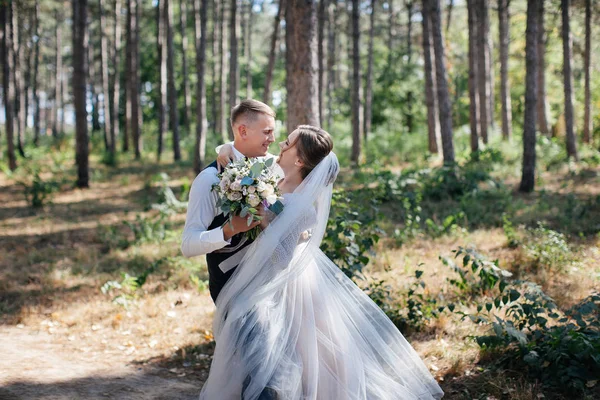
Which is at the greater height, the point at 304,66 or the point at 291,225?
the point at 304,66

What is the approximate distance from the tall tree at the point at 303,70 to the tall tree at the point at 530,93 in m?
6.27

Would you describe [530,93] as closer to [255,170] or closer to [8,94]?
[255,170]

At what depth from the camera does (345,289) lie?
162 inches

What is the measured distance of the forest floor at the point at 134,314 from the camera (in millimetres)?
5016

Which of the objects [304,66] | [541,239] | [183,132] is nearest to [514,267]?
[541,239]

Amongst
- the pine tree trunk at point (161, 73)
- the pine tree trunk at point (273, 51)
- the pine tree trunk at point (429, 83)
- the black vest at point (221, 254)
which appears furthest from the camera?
the pine tree trunk at point (161, 73)

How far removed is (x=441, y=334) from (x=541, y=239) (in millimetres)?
3078

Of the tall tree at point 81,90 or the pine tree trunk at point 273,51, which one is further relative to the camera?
the pine tree trunk at point 273,51

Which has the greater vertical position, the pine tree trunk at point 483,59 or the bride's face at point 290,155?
the pine tree trunk at point 483,59

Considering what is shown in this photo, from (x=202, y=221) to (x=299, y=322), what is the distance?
3.10ft

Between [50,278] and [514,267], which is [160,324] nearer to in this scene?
[50,278]

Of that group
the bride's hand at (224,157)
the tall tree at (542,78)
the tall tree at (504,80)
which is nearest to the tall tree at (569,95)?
the tall tree at (542,78)

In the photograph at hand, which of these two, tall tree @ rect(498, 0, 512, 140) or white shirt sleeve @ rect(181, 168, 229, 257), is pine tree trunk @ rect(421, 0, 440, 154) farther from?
white shirt sleeve @ rect(181, 168, 229, 257)

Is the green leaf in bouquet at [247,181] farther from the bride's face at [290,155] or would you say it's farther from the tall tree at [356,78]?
the tall tree at [356,78]
